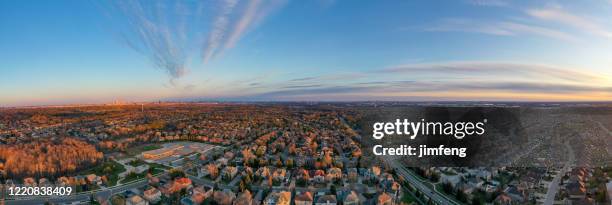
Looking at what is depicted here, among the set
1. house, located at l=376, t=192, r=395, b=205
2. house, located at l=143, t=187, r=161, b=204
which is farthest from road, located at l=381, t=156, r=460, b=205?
house, located at l=143, t=187, r=161, b=204

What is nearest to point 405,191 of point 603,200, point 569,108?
point 603,200

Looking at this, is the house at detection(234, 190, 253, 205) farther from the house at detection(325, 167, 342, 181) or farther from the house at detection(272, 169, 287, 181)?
the house at detection(325, 167, 342, 181)

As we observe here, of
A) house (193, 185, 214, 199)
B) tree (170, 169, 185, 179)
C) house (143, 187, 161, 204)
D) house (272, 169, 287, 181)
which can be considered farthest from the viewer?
tree (170, 169, 185, 179)

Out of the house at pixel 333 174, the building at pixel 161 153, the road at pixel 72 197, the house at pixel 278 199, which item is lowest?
the road at pixel 72 197

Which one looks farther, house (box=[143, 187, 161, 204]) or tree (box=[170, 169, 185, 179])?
tree (box=[170, 169, 185, 179])

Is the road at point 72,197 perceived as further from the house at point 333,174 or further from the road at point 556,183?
the road at point 556,183

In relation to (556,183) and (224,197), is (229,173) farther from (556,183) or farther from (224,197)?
(556,183)

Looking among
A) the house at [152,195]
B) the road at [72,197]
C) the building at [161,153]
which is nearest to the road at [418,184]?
the house at [152,195]

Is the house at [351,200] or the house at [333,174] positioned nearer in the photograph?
the house at [351,200]
